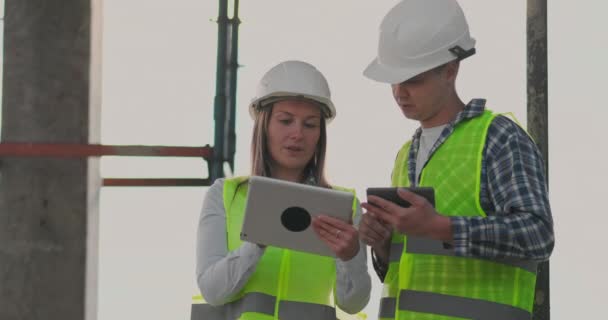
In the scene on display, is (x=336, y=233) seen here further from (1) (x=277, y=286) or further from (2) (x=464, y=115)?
(2) (x=464, y=115)

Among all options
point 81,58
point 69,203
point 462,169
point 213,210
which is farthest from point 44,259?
point 462,169

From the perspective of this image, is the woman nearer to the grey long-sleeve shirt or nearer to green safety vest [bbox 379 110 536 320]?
the grey long-sleeve shirt

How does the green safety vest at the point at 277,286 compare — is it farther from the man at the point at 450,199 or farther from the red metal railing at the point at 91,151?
the red metal railing at the point at 91,151

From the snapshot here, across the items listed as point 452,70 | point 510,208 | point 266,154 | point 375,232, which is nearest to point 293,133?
point 266,154

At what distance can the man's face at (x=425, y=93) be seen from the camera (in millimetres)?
3326

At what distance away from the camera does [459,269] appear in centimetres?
322

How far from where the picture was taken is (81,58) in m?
5.70

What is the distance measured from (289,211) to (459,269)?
23.0 inches

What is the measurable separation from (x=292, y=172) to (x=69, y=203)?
96.7 inches

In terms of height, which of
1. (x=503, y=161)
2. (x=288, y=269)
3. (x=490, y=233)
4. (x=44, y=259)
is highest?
(x=503, y=161)

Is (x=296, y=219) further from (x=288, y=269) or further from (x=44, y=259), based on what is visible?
(x=44, y=259)

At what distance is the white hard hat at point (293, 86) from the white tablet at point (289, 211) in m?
0.59

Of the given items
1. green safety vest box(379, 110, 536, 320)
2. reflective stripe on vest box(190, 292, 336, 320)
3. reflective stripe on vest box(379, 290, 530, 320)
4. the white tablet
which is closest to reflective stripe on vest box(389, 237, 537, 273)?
green safety vest box(379, 110, 536, 320)

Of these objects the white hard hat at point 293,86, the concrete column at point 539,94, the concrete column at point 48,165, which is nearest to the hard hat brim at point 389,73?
the white hard hat at point 293,86
